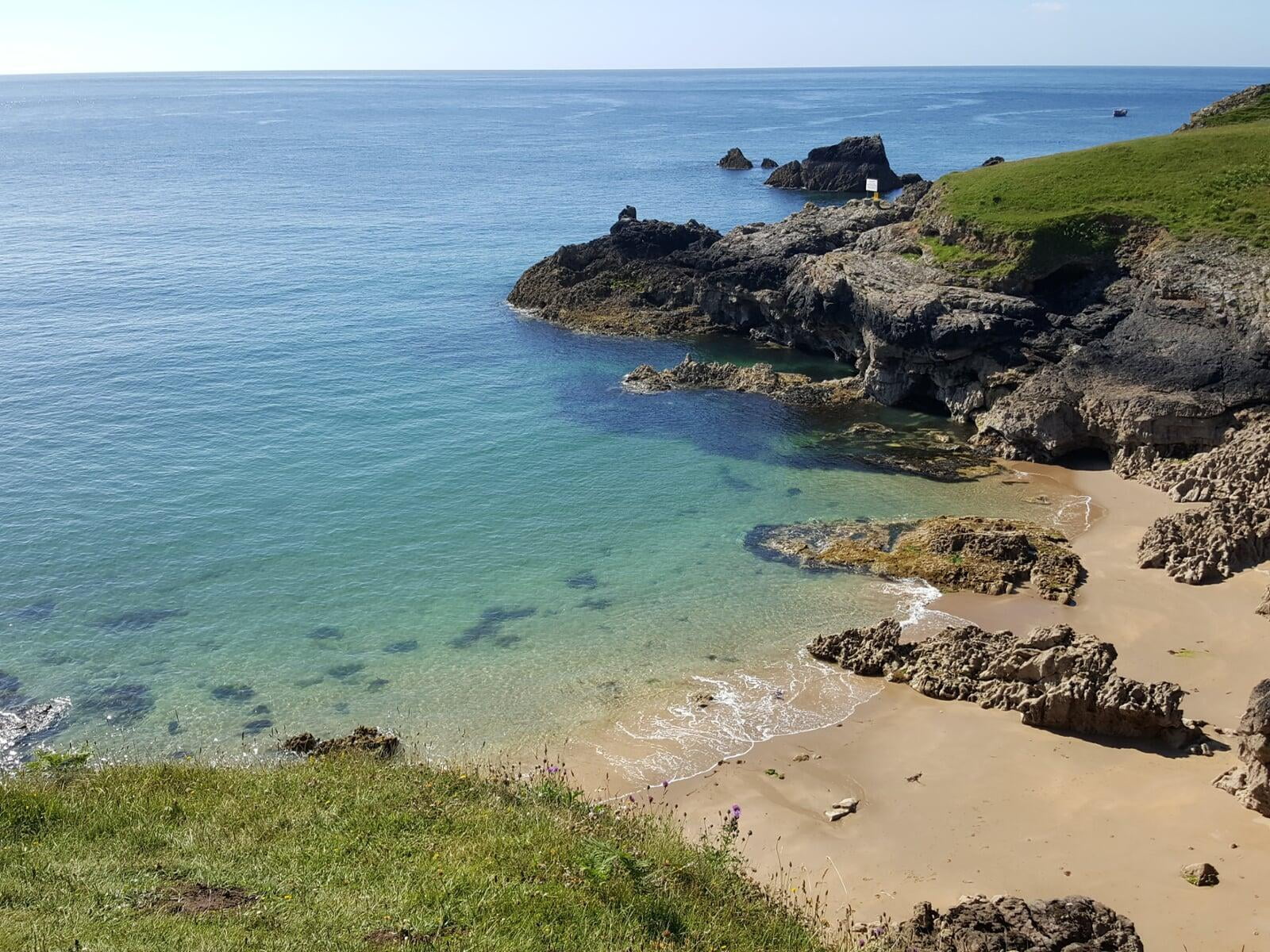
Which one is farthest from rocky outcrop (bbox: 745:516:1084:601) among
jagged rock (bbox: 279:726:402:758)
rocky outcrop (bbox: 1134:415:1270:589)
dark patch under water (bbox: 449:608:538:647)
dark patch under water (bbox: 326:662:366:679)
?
jagged rock (bbox: 279:726:402:758)

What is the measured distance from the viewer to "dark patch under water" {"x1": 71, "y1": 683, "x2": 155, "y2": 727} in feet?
86.7

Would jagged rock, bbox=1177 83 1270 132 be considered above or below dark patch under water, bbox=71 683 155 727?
above

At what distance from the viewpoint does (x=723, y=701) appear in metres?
26.7

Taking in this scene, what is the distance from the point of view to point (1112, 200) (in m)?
49.6

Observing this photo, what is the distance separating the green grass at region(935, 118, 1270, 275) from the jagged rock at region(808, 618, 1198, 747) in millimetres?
26895

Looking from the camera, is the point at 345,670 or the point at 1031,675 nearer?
the point at 1031,675

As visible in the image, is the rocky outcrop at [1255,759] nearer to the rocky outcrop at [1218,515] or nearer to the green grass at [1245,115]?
the rocky outcrop at [1218,515]

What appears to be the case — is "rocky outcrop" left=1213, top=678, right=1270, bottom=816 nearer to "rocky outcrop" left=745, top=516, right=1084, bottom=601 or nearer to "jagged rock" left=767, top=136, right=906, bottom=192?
"rocky outcrop" left=745, top=516, right=1084, bottom=601

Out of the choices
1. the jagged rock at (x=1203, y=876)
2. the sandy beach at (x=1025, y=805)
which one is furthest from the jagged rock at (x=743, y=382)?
the jagged rock at (x=1203, y=876)

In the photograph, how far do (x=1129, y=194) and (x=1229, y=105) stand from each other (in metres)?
24.4

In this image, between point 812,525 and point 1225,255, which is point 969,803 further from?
point 1225,255

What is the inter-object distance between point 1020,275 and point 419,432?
97.9ft

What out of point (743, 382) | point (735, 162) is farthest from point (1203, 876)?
point (735, 162)

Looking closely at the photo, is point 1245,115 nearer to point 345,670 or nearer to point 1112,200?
point 1112,200
